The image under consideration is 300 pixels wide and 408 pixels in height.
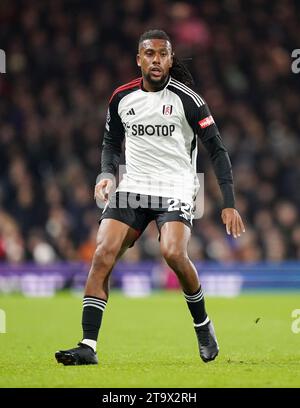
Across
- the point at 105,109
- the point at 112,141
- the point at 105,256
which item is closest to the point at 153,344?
the point at 105,256

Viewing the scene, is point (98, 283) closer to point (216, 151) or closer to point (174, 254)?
point (174, 254)

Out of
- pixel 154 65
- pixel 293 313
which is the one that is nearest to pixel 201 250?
pixel 293 313

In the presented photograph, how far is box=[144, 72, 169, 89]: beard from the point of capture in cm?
731

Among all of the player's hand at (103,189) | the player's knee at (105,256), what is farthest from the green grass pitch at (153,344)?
the player's hand at (103,189)

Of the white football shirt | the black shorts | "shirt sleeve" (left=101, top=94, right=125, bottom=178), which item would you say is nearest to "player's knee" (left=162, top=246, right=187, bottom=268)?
the black shorts

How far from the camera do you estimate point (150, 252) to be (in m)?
17.1

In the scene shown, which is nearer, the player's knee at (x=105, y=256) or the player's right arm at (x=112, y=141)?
the player's knee at (x=105, y=256)

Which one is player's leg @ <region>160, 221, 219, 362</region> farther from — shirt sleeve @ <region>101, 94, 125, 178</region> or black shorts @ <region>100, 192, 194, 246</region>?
shirt sleeve @ <region>101, 94, 125, 178</region>

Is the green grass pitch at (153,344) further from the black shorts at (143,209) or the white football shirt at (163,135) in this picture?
the white football shirt at (163,135)

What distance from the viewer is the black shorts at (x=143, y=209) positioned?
726cm

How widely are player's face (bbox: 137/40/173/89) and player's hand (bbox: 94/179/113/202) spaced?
819 millimetres

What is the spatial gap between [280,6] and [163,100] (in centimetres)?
1351

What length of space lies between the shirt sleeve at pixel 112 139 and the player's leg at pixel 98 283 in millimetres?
563
